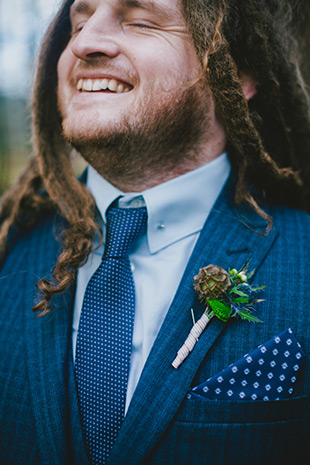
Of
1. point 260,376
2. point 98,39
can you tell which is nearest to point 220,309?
point 260,376

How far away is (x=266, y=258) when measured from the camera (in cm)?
160

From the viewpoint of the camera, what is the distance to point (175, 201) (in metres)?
1.71

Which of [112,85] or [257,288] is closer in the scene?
[257,288]

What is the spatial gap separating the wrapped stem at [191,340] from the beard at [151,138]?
0.71m

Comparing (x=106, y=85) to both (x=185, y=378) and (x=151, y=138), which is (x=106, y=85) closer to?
(x=151, y=138)

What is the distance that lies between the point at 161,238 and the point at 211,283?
358 millimetres

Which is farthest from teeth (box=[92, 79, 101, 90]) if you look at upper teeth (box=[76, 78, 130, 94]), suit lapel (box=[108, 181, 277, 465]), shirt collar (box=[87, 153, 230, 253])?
suit lapel (box=[108, 181, 277, 465])

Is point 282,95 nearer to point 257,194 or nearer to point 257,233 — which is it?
point 257,194

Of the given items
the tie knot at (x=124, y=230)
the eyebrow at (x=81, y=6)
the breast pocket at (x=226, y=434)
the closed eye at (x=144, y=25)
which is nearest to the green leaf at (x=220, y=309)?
the breast pocket at (x=226, y=434)

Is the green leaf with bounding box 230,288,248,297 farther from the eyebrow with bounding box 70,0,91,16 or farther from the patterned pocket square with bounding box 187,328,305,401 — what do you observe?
the eyebrow with bounding box 70,0,91,16

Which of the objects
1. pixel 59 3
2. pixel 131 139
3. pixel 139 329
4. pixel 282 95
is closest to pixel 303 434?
pixel 139 329

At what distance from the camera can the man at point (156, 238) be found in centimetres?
132

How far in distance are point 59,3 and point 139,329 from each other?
1676 millimetres

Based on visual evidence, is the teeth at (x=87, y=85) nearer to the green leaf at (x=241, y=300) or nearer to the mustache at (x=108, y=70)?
the mustache at (x=108, y=70)
